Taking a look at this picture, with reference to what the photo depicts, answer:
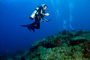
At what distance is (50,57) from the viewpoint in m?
4.85

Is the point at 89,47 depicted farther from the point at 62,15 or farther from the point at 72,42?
the point at 62,15

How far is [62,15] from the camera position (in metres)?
178

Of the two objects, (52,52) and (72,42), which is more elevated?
(72,42)

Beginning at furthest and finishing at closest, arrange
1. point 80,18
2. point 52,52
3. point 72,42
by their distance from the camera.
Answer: point 80,18 → point 72,42 → point 52,52

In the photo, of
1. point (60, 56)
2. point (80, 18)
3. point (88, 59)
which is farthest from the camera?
point (80, 18)

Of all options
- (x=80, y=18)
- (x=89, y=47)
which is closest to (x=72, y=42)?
(x=89, y=47)

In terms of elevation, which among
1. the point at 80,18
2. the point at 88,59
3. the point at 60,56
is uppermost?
the point at 80,18

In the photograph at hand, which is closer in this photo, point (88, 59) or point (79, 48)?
point (88, 59)

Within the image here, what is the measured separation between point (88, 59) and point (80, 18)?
200 metres

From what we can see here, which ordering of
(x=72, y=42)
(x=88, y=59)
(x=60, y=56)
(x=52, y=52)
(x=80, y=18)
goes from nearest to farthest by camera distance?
(x=88, y=59), (x=60, y=56), (x=52, y=52), (x=72, y=42), (x=80, y=18)

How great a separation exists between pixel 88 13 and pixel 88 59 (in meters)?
211

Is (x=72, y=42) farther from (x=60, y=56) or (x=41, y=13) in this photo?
(x=41, y=13)

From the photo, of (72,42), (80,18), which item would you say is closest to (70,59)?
(72,42)

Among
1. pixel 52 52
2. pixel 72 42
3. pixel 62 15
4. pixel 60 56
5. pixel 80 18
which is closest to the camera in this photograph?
pixel 60 56
